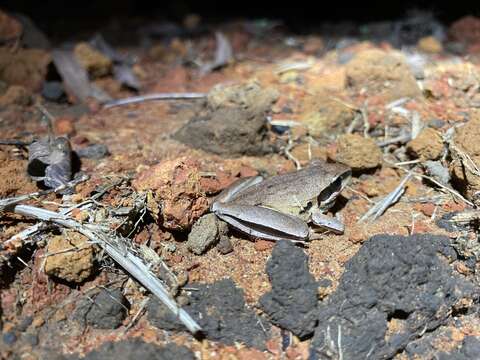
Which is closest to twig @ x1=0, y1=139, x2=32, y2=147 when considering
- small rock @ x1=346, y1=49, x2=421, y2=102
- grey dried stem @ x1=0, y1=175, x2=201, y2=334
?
grey dried stem @ x1=0, y1=175, x2=201, y2=334

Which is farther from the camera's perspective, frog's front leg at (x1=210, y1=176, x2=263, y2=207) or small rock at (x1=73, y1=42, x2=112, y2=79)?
small rock at (x1=73, y1=42, x2=112, y2=79)

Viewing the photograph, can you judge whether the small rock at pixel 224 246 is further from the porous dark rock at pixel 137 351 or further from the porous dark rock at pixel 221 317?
the porous dark rock at pixel 137 351

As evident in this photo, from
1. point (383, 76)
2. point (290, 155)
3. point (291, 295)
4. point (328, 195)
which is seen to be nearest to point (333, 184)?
point (328, 195)

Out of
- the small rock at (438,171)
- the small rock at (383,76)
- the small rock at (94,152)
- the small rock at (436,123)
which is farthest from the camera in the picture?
the small rock at (383,76)

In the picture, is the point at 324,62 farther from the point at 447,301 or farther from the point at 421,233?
the point at 447,301

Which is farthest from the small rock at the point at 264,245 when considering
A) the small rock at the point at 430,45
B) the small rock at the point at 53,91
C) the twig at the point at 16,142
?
the small rock at the point at 430,45

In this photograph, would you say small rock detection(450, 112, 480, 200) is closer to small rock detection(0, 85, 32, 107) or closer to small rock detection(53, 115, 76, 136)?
small rock detection(53, 115, 76, 136)
